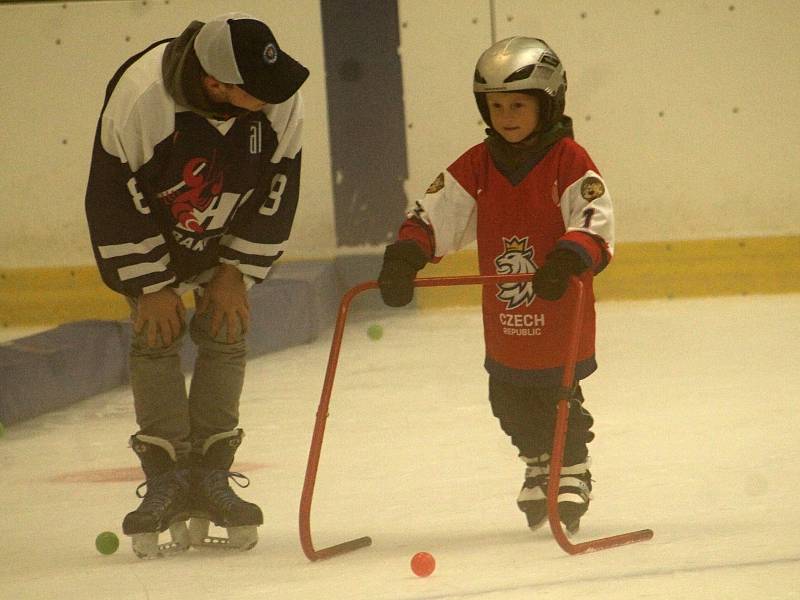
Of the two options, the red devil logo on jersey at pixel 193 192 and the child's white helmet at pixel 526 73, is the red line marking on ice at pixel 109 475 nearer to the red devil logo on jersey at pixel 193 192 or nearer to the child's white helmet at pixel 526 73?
the red devil logo on jersey at pixel 193 192

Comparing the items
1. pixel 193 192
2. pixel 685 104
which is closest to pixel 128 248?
pixel 193 192

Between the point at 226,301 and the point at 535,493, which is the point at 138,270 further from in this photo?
the point at 535,493

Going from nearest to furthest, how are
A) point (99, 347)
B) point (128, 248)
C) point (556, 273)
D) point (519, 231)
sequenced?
point (556, 273) → point (128, 248) → point (519, 231) → point (99, 347)

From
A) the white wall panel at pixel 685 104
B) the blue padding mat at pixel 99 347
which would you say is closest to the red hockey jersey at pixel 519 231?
the blue padding mat at pixel 99 347

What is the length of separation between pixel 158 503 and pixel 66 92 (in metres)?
3.48

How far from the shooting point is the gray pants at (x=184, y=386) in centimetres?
234

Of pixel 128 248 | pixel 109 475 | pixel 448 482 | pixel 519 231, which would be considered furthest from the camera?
pixel 109 475

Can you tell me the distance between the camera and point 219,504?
2.34 meters

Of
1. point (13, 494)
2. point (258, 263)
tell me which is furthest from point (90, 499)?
point (258, 263)

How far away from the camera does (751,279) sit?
5.38 meters

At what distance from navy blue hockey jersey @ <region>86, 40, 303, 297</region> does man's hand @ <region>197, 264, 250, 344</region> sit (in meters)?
0.02

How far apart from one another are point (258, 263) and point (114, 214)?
0.28 meters

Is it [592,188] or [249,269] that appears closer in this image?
[592,188]

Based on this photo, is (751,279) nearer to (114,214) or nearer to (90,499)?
(90,499)
